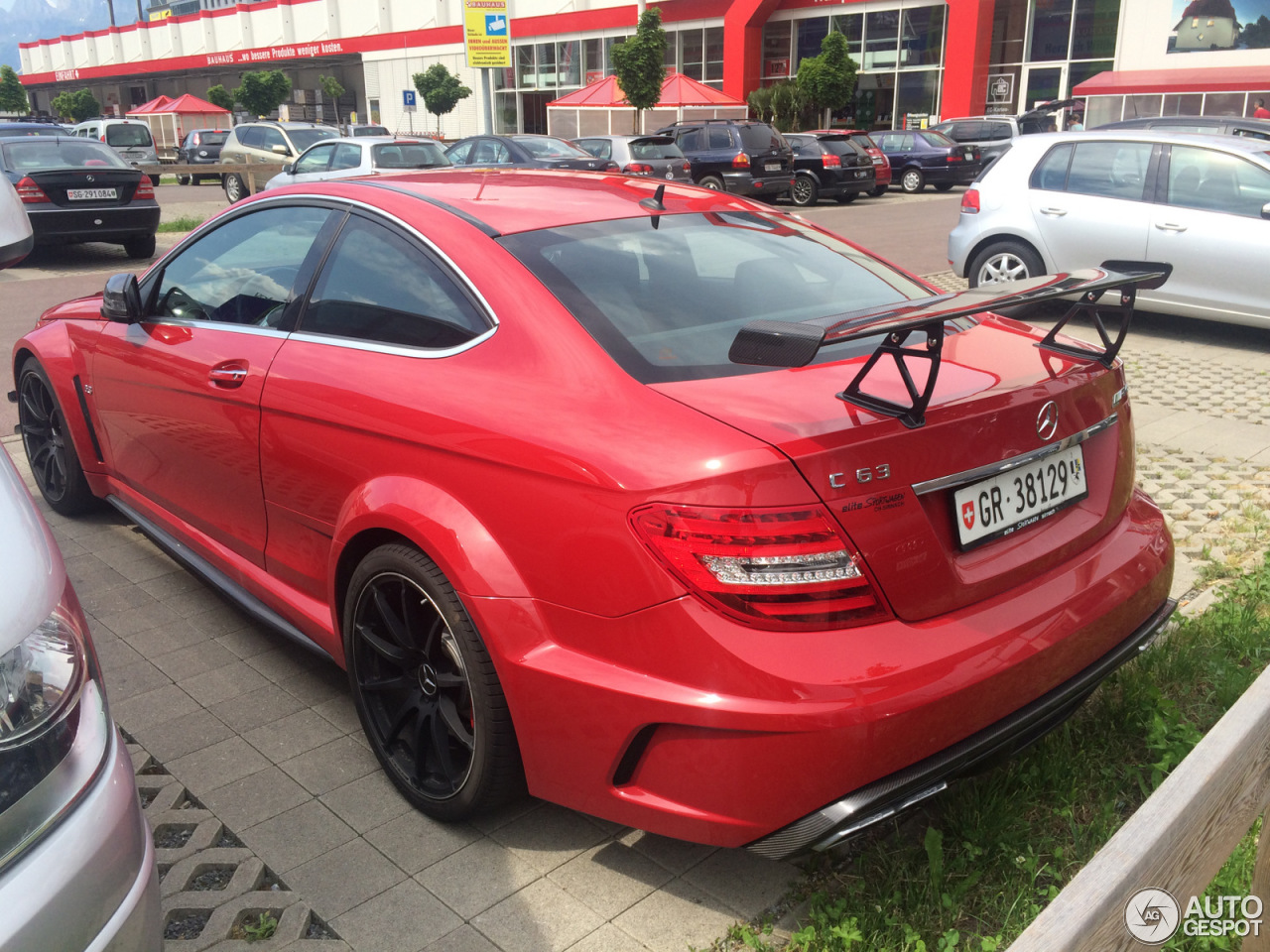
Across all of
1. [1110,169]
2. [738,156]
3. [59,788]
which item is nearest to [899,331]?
[59,788]

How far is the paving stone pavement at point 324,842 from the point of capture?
2.48m

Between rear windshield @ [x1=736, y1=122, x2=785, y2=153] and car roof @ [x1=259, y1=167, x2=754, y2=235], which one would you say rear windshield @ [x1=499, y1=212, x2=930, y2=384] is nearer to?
car roof @ [x1=259, y1=167, x2=754, y2=235]

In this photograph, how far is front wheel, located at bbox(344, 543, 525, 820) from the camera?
2.54m

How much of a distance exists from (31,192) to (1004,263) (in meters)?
10.9

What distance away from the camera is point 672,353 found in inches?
101

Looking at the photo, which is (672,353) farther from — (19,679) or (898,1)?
(898,1)

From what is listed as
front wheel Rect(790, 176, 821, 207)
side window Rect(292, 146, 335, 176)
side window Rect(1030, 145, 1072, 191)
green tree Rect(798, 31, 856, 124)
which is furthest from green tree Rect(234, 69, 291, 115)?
side window Rect(1030, 145, 1072, 191)

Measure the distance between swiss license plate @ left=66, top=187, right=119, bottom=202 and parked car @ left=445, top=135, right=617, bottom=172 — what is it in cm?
690

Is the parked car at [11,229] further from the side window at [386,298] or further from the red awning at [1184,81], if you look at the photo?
the red awning at [1184,81]

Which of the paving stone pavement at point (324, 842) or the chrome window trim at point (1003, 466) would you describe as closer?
the chrome window trim at point (1003, 466)

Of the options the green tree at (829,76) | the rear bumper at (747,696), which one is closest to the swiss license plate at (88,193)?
the rear bumper at (747,696)

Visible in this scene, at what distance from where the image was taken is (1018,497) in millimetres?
2479

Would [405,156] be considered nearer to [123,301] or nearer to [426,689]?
[123,301]

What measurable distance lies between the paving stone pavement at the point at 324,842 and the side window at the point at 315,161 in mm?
13734
